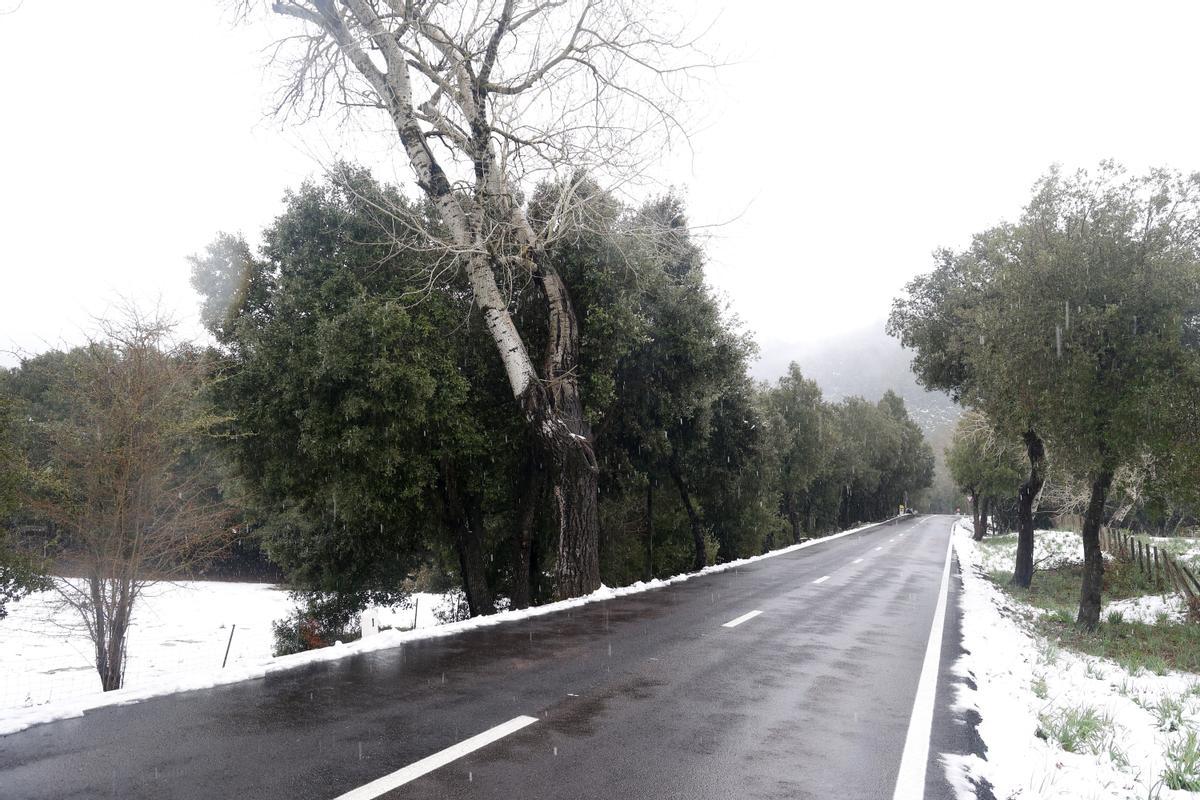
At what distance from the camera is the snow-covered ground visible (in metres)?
4.57

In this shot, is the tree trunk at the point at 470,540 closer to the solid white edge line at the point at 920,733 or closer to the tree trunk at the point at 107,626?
the tree trunk at the point at 107,626

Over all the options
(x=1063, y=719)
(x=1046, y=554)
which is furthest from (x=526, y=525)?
(x=1046, y=554)

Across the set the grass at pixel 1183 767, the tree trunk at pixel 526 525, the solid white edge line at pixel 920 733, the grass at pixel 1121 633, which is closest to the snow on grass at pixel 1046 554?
the grass at pixel 1121 633

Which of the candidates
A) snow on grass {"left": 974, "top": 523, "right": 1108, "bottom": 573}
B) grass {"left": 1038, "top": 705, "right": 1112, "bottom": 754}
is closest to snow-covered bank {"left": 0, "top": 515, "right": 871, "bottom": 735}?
grass {"left": 1038, "top": 705, "right": 1112, "bottom": 754}

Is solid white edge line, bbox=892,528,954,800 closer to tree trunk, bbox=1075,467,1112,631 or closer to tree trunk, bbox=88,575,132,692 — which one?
tree trunk, bbox=1075,467,1112,631

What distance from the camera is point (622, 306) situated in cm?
1503

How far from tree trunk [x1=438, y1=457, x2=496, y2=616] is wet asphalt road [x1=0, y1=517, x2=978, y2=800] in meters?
8.94

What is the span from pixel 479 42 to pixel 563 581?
9627mm

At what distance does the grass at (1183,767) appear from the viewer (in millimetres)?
4816

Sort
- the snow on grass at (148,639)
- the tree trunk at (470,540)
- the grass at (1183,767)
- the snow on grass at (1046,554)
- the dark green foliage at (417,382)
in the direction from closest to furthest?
the grass at (1183,767) < the snow on grass at (148,639) < the dark green foliage at (417,382) < the tree trunk at (470,540) < the snow on grass at (1046,554)

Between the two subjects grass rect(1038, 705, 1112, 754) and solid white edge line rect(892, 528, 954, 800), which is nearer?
solid white edge line rect(892, 528, 954, 800)

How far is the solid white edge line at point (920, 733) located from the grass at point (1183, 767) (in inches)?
60.5

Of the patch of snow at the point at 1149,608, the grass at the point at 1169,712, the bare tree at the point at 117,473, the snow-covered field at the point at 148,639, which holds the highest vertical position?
the bare tree at the point at 117,473

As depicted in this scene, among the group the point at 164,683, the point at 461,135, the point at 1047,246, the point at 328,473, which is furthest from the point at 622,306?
the point at 164,683
